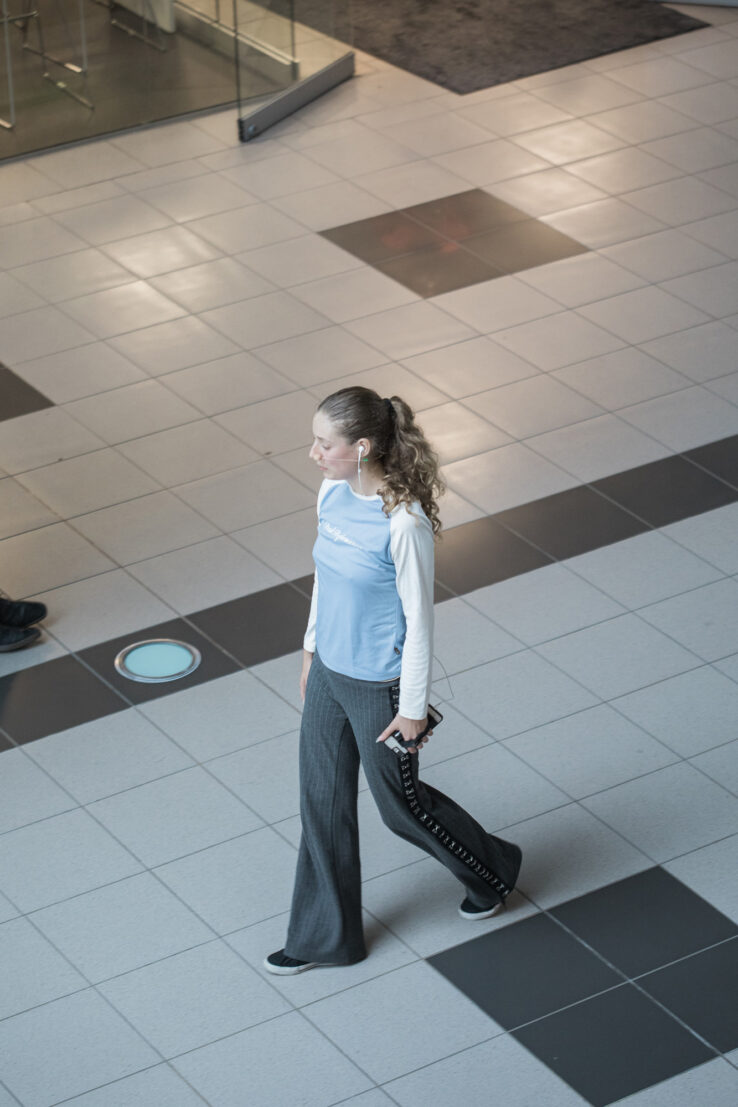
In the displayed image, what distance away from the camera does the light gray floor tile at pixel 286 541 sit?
529 centimetres

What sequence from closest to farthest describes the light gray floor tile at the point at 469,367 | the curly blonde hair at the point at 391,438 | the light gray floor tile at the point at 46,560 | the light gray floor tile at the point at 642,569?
the curly blonde hair at the point at 391,438, the light gray floor tile at the point at 642,569, the light gray floor tile at the point at 46,560, the light gray floor tile at the point at 469,367

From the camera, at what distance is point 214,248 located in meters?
7.37

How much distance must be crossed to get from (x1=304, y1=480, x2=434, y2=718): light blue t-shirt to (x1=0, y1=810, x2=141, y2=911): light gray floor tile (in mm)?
1015

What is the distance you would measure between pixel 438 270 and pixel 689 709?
10.3 ft

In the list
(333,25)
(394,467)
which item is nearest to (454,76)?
(333,25)

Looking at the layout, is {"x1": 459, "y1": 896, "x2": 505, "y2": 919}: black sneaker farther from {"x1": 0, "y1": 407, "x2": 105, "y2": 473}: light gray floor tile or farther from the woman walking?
{"x1": 0, "y1": 407, "x2": 105, "y2": 473}: light gray floor tile

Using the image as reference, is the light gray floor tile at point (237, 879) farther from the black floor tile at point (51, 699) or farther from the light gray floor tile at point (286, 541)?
the light gray floor tile at point (286, 541)

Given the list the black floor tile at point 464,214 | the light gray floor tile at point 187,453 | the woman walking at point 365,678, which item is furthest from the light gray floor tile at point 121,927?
the black floor tile at point 464,214

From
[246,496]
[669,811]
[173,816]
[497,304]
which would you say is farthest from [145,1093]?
[497,304]

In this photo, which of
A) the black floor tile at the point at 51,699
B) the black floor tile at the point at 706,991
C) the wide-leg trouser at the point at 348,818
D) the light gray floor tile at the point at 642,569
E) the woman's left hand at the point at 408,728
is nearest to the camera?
the woman's left hand at the point at 408,728

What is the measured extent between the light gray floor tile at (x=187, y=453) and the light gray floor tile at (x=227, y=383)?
0.18 metres

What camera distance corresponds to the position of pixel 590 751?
4453 mm

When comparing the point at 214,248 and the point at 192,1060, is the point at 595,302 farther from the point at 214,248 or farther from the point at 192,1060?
the point at 192,1060

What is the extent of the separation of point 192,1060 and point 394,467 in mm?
1412
